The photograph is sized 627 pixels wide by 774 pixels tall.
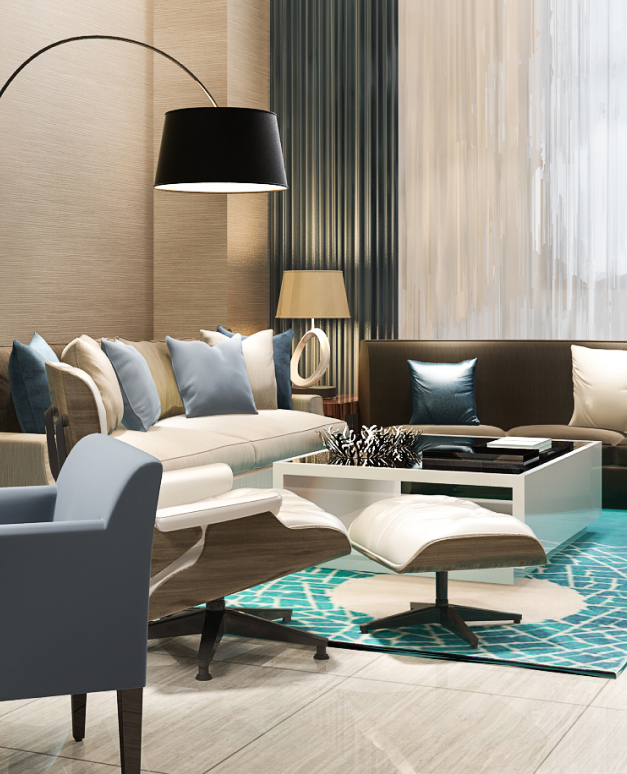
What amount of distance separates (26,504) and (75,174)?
3776 millimetres

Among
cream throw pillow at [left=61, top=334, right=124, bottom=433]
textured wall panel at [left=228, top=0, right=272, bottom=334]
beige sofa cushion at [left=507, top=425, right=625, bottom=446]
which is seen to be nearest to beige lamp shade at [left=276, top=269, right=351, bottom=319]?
textured wall panel at [left=228, top=0, right=272, bottom=334]

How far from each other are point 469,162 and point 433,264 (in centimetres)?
70

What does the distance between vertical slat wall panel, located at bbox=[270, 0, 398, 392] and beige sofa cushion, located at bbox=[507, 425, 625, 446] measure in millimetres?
1482

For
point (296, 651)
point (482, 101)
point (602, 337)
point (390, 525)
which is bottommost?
point (296, 651)

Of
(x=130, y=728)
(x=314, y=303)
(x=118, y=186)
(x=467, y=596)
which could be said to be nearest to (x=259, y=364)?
(x=314, y=303)

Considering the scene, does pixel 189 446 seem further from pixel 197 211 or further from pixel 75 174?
pixel 197 211

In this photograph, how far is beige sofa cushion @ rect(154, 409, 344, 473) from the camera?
4598 millimetres

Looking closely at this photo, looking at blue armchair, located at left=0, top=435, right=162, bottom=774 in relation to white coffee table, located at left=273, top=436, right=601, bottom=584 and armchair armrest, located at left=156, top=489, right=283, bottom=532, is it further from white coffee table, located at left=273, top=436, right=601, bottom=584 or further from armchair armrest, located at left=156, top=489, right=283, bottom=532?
white coffee table, located at left=273, top=436, right=601, bottom=584

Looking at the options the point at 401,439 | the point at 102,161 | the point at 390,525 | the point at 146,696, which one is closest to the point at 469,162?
the point at 102,161

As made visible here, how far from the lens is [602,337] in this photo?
587cm

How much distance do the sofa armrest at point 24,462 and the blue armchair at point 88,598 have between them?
195 cm

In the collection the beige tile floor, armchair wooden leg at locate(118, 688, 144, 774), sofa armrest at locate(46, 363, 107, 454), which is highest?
sofa armrest at locate(46, 363, 107, 454)

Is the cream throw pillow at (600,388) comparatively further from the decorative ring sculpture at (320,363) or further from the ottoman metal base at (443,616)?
the ottoman metal base at (443,616)

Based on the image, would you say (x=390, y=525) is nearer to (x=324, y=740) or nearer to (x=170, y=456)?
(x=324, y=740)
